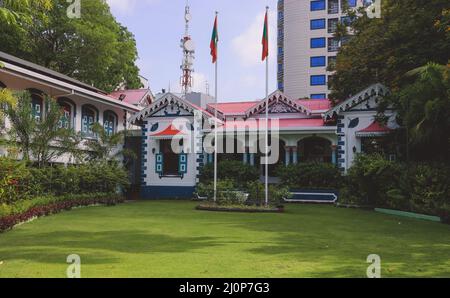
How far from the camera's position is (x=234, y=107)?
2989 cm

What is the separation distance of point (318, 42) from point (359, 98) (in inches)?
1512

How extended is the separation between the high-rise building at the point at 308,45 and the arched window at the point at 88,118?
122ft

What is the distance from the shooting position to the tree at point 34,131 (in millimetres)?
16281

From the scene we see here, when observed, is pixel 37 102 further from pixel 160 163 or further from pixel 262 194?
pixel 262 194

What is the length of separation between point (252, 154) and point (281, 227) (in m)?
12.0

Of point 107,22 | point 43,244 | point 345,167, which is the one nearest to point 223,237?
point 43,244

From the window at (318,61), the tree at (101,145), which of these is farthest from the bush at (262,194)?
the window at (318,61)

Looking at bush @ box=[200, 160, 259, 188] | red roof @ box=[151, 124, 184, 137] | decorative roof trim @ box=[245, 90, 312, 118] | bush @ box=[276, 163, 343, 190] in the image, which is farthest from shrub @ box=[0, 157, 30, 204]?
decorative roof trim @ box=[245, 90, 312, 118]

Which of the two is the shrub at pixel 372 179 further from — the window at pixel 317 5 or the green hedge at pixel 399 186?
the window at pixel 317 5

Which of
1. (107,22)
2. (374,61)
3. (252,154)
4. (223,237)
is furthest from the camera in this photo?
(107,22)

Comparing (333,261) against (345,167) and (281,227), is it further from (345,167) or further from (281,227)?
(345,167)
